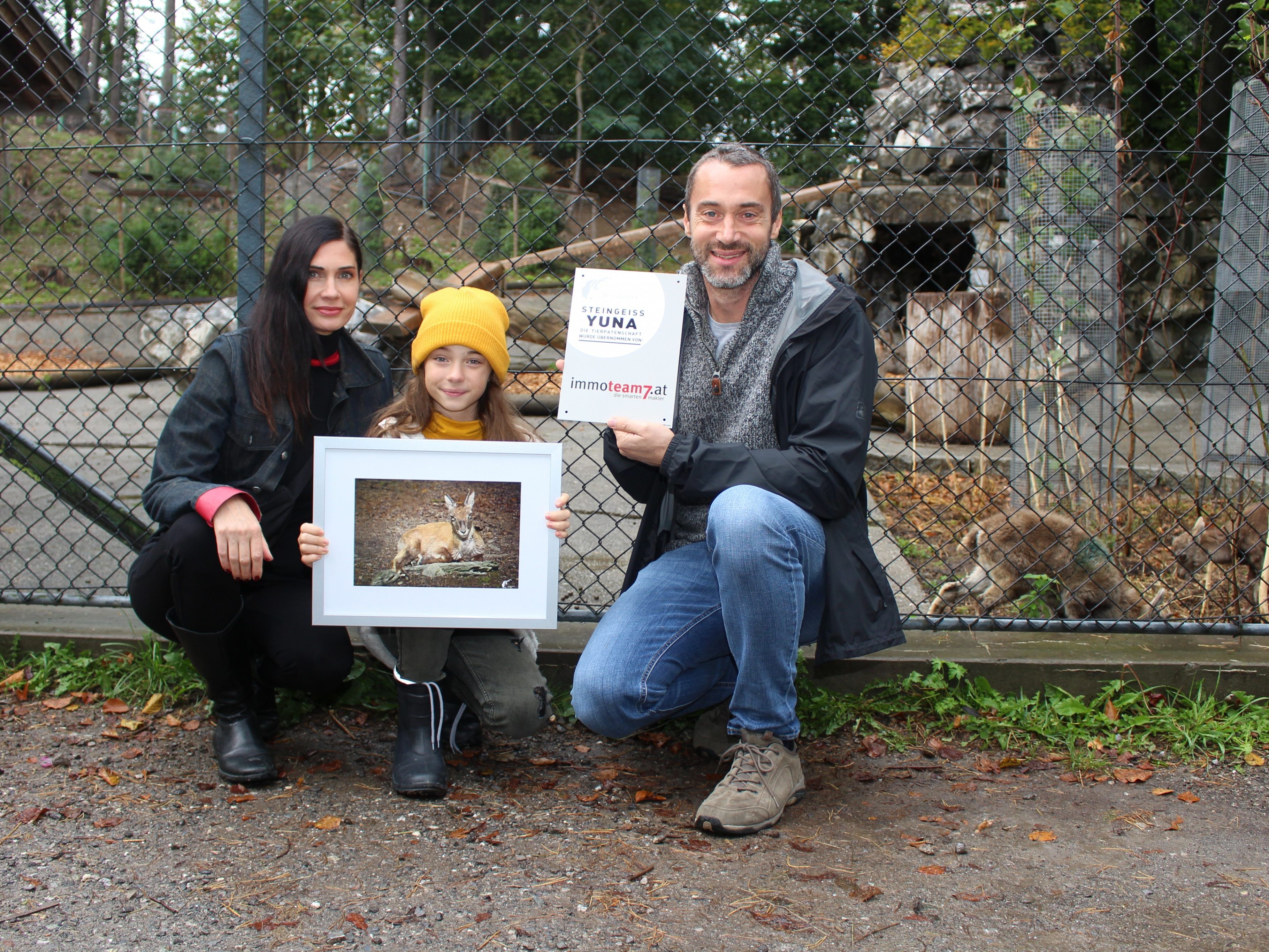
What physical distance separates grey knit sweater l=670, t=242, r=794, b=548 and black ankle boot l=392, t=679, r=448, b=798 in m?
0.95

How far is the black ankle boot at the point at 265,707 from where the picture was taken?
9.01ft

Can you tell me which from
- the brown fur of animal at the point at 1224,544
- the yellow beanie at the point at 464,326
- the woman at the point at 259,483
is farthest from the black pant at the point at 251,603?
the brown fur of animal at the point at 1224,544

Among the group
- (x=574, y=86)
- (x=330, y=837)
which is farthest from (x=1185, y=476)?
(x=330, y=837)

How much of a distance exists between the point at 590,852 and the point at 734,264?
4.72ft

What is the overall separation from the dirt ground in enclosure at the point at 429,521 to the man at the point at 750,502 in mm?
301

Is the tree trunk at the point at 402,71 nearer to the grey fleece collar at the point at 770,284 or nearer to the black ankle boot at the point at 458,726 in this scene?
the grey fleece collar at the point at 770,284

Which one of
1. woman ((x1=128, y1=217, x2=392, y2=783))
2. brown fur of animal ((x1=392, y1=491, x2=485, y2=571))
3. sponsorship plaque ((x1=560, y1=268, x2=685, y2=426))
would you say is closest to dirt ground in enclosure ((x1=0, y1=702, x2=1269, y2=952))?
woman ((x1=128, y1=217, x2=392, y2=783))

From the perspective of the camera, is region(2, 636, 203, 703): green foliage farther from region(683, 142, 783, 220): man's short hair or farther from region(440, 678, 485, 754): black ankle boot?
region(683, 142, 783, 220): man's short hair

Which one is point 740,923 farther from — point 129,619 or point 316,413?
point 129,619

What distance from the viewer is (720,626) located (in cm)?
251

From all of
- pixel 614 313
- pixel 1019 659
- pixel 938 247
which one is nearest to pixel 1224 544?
pixel 1019 659

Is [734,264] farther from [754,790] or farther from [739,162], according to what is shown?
[754,790]

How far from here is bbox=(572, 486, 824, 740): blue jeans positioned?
2281 millimetres

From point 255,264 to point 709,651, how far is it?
175cm
